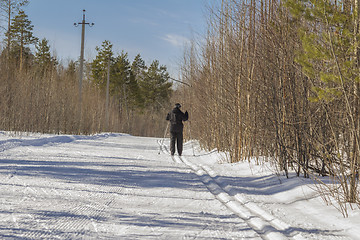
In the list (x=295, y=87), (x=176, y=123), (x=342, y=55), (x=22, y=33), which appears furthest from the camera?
(x=22, y=33)

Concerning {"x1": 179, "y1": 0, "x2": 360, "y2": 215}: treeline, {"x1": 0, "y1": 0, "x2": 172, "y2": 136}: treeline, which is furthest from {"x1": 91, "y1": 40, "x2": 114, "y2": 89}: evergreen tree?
{"x1": 179, "y1": 0, "x2": 360, "y2": 215}: treeline

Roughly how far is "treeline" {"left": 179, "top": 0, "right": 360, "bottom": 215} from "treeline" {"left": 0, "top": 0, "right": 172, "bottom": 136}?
498 inches

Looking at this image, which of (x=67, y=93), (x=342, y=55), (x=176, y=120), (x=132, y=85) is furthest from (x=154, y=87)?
(x=342, y=55)

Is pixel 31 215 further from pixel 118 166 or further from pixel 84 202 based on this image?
pixel 118 166

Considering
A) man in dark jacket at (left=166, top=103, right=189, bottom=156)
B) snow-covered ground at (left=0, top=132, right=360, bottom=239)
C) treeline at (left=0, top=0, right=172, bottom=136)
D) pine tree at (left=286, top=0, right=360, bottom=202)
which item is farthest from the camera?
treeline at (left=0, top=0, right=172, bottom=136)

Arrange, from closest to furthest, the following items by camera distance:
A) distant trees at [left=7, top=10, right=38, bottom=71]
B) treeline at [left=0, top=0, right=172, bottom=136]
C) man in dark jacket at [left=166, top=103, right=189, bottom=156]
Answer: man in dark jacket at [left=166, top=103, right=189, bottom=156]
treeline at [left=0, top=0, right=172, bottom=136]
distant trees at [left=7, top=10, right=38, bottom=71]

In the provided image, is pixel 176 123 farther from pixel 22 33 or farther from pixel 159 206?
pixel 22 33

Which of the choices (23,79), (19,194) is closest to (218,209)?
(19,194)

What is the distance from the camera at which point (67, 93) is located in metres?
28.2

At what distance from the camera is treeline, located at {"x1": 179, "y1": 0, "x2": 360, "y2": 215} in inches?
213

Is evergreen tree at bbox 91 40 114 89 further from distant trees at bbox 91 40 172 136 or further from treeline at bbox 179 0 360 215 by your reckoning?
treeline at bbox 179 0 360 215

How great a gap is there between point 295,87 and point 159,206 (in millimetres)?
3846

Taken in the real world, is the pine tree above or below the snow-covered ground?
above

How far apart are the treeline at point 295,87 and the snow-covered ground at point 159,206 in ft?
2.03
